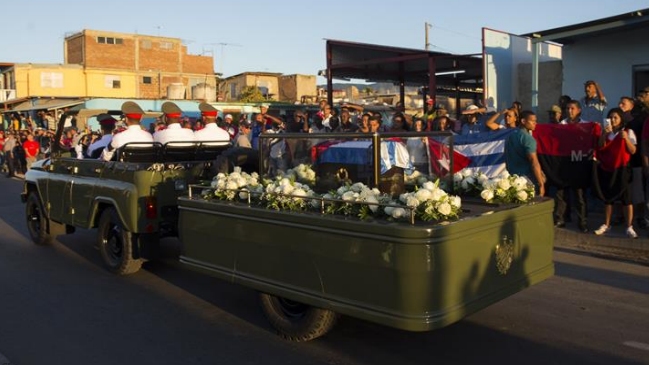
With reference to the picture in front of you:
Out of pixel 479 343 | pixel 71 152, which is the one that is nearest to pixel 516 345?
pixel 479 343

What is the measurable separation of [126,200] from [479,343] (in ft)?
13.0

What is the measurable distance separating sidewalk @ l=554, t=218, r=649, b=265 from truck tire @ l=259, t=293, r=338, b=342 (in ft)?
15.5

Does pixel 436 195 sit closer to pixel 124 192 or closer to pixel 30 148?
pixel 124 192

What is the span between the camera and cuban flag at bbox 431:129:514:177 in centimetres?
973

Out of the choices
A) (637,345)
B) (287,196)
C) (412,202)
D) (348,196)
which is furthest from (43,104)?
(637,345)

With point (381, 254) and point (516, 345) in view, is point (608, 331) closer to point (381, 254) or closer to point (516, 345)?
point (516, 345)

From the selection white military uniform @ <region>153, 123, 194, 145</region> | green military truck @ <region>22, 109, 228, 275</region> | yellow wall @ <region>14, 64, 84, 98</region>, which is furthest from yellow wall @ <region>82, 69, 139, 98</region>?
white military uniform @ <region>153, 123, 194, 145</region>

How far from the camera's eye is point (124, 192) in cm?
645

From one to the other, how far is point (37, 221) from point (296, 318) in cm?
603

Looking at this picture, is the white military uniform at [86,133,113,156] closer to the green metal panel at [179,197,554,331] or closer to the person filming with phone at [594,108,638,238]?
the green metal panel at [179,197,554,331]

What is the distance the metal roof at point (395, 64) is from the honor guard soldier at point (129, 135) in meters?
10.0

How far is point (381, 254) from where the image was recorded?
382 centimetres

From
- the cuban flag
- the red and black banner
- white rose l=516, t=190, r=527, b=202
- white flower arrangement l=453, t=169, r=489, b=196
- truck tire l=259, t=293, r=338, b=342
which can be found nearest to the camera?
truck tire l=259, t=293, r=338, b=342

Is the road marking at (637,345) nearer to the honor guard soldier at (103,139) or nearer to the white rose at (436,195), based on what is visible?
the white rose at (436,195)
